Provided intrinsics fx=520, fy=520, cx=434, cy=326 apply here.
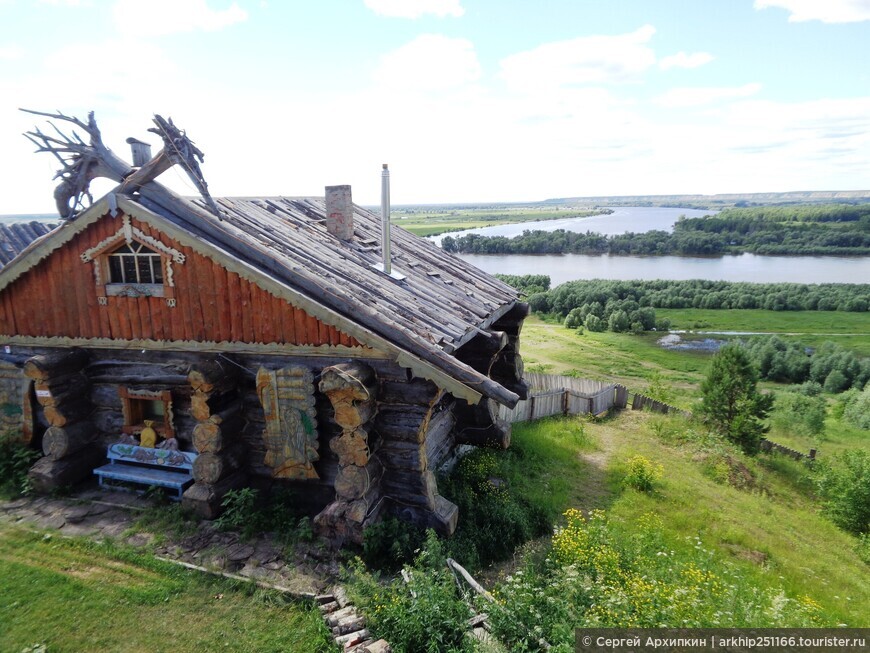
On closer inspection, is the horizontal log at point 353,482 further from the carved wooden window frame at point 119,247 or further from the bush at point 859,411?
the bush at point 859,411

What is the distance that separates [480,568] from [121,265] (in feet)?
23.0

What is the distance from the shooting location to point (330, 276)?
321 inches

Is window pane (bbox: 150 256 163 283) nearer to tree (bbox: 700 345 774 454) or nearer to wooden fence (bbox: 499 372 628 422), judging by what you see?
wooden fence (bbox: 499 372 628 422)

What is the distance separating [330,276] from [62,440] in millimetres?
5126

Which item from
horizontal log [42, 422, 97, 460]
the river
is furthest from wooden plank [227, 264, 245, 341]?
the river

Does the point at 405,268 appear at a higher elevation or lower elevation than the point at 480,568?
higher

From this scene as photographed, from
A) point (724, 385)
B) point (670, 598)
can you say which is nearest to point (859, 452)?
point (724, 385)

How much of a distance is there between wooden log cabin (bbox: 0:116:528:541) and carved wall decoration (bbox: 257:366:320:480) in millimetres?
21

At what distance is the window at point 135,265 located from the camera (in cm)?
781

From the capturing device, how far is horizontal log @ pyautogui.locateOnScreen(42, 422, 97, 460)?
8422mm

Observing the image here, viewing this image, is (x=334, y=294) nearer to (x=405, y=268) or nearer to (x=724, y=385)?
(x=405, y=268)

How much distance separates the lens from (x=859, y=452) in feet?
47.0

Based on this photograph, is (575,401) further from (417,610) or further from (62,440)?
(62,440)

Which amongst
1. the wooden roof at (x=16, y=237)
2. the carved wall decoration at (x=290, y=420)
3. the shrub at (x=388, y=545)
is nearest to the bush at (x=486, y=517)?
the shrub at (x=388, y=545)
